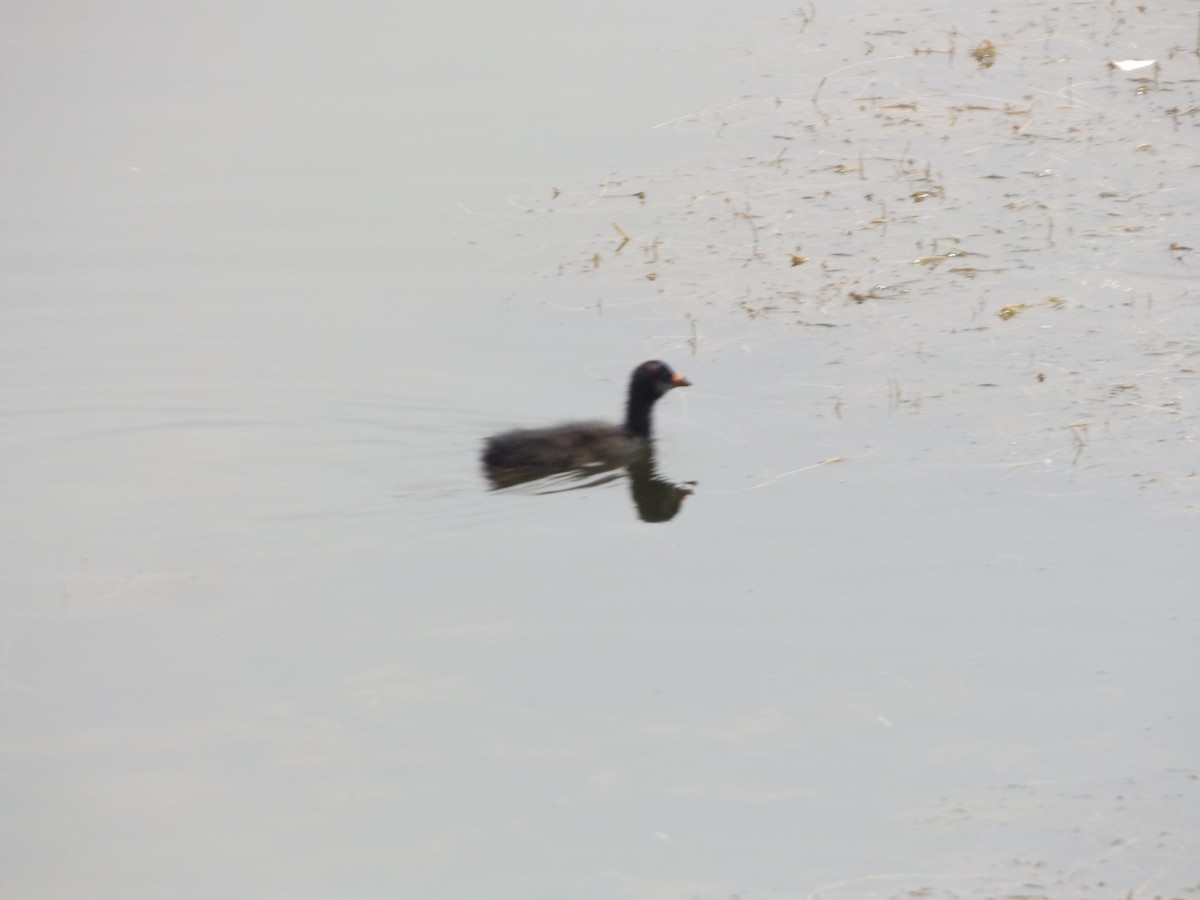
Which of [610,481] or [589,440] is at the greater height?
[589,440]

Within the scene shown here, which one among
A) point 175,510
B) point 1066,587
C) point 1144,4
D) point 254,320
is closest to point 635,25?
point 1144,4

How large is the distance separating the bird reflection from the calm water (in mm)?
103

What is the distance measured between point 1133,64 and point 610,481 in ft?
28.1

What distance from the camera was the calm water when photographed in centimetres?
689

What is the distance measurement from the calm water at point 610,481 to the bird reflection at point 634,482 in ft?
0.34

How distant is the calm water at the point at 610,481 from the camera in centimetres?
689

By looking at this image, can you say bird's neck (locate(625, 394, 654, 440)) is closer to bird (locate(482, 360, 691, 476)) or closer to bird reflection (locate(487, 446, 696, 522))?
bird (locate(482, 360, 691, 476))

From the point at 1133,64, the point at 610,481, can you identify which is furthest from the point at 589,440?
the point at 1133,64

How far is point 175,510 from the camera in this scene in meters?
10.0

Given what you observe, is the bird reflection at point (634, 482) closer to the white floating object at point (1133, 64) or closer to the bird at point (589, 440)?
the bird at point (589, 440)

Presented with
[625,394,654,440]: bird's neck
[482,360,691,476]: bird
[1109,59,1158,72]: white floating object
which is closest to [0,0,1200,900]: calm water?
[1109,59,1158,72]: white floating object

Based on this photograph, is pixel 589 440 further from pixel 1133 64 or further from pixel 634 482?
pixel 1133 64

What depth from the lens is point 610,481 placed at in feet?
35.9

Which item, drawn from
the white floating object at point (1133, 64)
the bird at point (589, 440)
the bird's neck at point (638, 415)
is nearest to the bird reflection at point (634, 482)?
the bird at point (589, 440)
